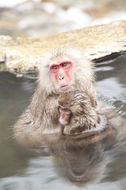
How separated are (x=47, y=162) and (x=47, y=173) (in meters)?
0.22

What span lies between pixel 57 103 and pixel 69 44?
274cm

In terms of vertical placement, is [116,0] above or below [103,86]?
above

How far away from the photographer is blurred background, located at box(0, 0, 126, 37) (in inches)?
393

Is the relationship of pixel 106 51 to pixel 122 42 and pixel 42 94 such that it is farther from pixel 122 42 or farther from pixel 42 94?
pixel 42 94

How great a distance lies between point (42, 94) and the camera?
15.1 feet

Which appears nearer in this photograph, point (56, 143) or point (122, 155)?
point (122, 155)

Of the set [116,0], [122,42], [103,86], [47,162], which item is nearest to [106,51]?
[122,42]

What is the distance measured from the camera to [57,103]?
4418mm

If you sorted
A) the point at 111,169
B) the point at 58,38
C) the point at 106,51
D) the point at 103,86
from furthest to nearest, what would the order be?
the point at 58,38 < the point at 106,51 < the point at 103,86 < the point at 111,169

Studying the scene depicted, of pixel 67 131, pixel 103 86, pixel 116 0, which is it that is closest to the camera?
pixel 67 131

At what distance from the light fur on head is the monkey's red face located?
0.06 m

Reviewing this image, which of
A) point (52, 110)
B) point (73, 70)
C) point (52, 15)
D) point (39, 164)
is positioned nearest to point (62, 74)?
point (73, 70)

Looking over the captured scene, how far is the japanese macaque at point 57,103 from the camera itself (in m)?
4.36

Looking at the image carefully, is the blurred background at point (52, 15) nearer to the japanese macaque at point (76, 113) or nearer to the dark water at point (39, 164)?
the dark water at point (39, 164)
